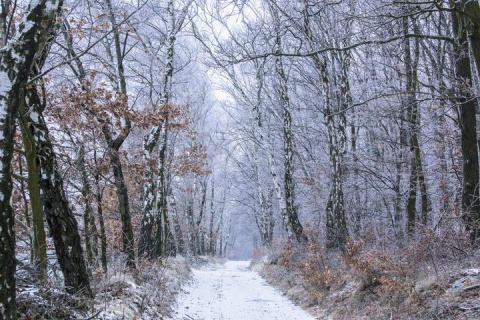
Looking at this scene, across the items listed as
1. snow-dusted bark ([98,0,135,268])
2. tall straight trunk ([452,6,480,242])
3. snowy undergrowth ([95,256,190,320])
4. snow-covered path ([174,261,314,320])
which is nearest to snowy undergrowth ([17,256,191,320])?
snowy undergrowth ([95,256,190,320])

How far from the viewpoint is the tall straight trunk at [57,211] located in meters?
5.66

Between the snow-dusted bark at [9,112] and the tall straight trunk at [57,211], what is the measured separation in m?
2.32

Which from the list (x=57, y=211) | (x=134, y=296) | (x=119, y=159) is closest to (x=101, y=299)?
(x=134, y=296)

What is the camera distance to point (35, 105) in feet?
19.0

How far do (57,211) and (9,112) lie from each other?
2.66 metres

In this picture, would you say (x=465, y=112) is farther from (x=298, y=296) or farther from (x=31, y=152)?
(x=31, y=152)

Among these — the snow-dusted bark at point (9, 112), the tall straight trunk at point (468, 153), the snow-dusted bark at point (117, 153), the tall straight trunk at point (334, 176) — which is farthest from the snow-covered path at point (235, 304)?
the snow-dusted bark at point (9, 112)

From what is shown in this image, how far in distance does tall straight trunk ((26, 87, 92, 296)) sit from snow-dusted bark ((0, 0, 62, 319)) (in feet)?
7.60

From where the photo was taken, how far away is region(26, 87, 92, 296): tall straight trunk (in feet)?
18.6

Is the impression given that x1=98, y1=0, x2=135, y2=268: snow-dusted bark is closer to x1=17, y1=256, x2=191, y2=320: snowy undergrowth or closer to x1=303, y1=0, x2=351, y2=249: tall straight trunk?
Result: x1=17, y1=256, x2=191, y2=320: snowy undergrowth

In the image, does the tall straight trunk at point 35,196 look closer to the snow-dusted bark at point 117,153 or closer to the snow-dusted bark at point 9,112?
the snow-dusted bark at point 9,112

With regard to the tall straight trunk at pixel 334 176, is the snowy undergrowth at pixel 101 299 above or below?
below

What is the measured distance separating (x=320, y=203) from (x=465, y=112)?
9.52 metres

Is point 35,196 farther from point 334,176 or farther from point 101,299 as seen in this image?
point 334,176
